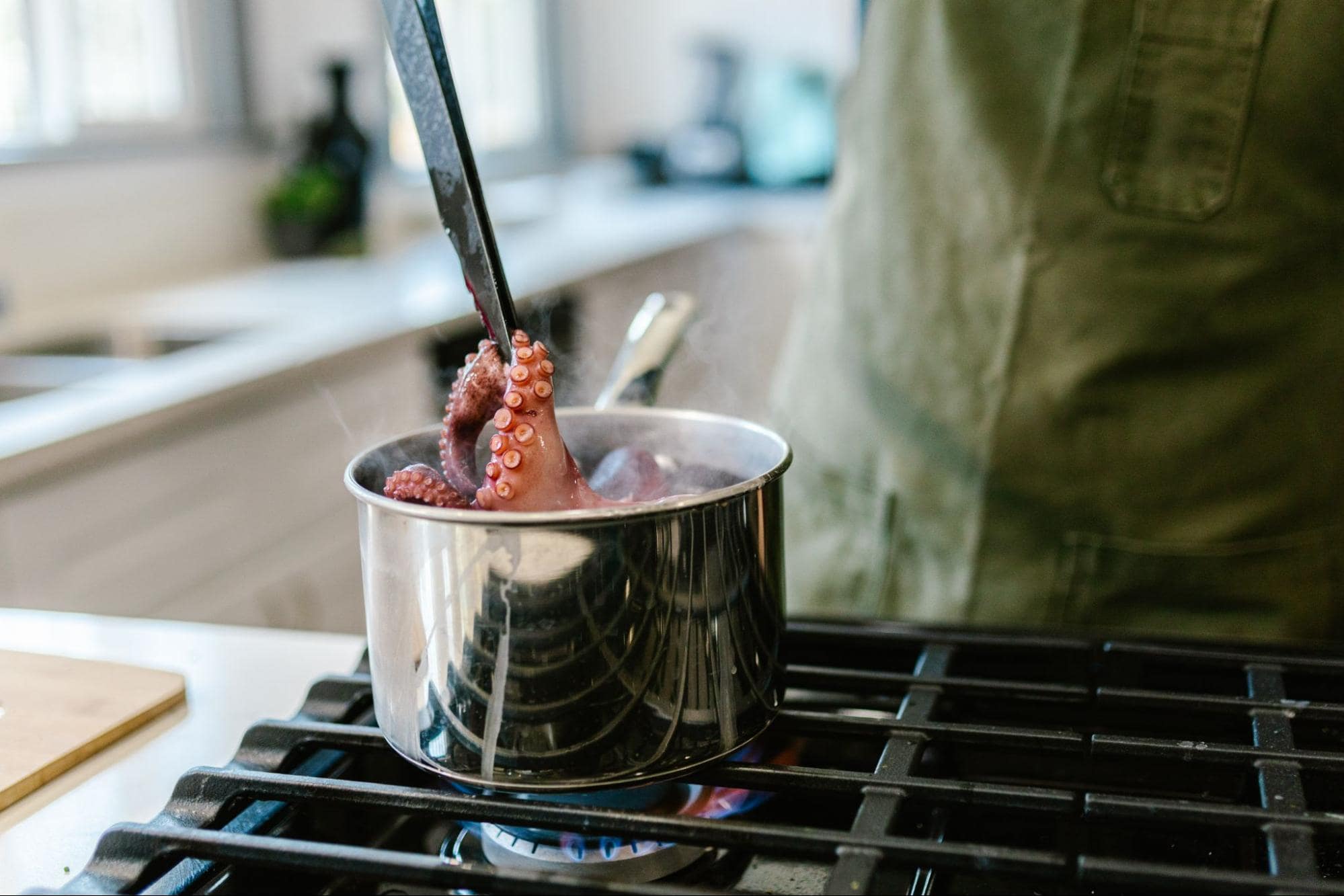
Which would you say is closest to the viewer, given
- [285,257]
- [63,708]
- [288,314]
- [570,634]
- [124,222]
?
[570,634]

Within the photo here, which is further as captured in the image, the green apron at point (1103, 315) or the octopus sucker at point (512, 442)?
the green apron at point (1103, 315)

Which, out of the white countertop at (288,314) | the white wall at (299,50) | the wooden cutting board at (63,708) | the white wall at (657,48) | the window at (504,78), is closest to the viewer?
the wooden cutting board at (63,708)

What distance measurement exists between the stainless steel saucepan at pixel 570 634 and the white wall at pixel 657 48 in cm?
410

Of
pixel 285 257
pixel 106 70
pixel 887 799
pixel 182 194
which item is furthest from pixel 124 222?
pixel 887 799

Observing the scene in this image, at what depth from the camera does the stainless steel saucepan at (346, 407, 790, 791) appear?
0.41m

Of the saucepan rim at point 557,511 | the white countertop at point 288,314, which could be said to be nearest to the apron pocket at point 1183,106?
the saucepan rim at point 557,511

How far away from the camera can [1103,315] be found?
0.92m

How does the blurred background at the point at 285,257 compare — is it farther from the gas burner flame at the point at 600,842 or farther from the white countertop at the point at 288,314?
the gas burner flame at the point at 600,842

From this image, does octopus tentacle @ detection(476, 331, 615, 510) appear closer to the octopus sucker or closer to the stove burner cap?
the octopus sucker

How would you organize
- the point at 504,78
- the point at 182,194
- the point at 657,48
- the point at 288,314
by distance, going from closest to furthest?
the point at 288,314, the point at 182,194, the point at 504,78, the point at 657,48

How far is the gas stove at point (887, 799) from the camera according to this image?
0.41 m

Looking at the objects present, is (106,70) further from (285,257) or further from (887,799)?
(887,799)

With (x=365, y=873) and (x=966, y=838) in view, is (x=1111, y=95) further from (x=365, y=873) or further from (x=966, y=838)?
(x=365, y=873)

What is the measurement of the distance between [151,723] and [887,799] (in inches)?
14.2
